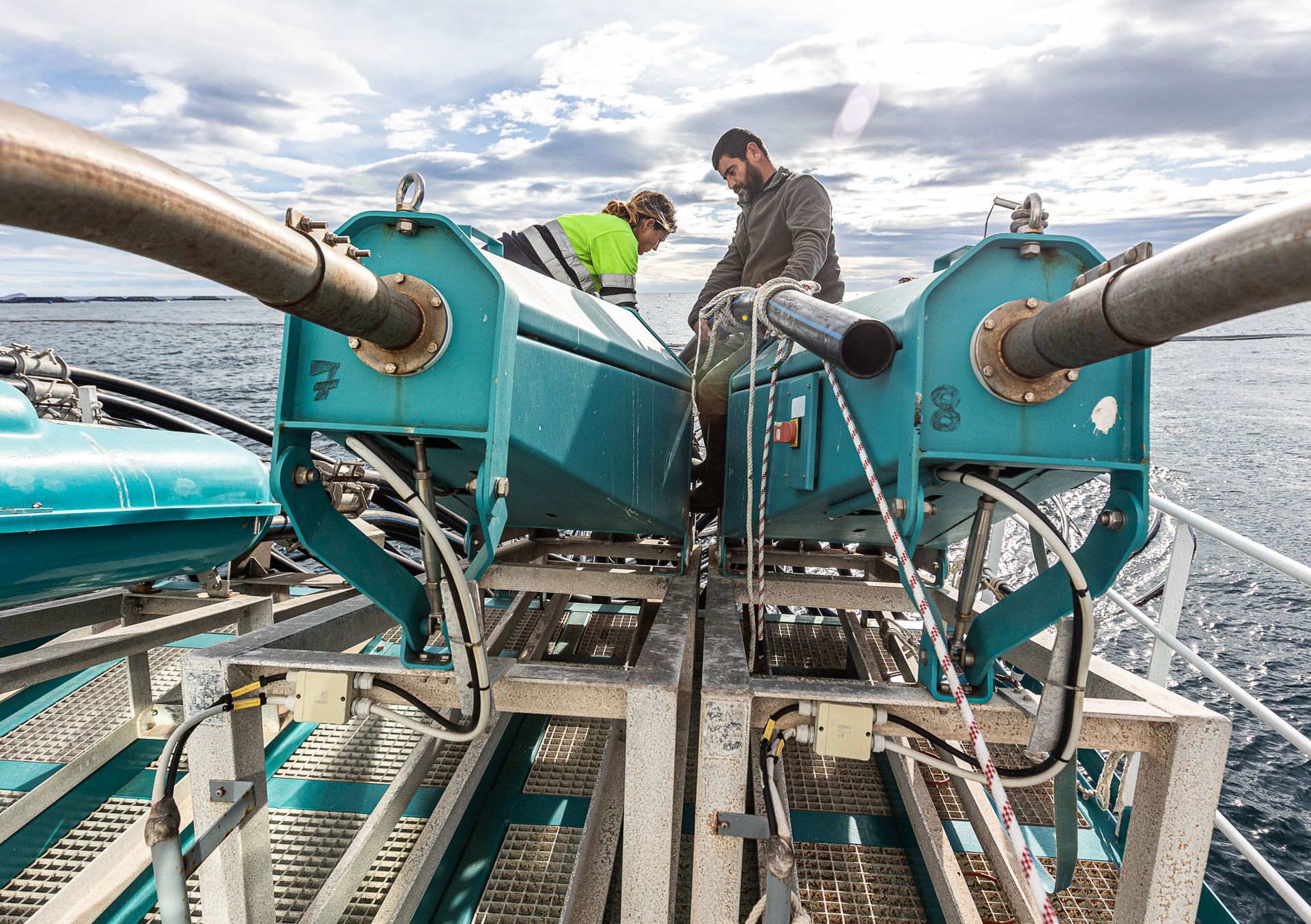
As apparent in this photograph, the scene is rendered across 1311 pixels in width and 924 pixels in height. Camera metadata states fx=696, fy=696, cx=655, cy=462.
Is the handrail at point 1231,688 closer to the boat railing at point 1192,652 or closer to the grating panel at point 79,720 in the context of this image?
the boat railing at point 1192,652

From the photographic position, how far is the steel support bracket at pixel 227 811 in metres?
1.65

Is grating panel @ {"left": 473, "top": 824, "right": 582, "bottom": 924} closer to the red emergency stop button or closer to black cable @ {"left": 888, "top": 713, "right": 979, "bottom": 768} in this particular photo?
black cable @ {"left": 888, "top": 713, "right": 979, "bottom": 768}

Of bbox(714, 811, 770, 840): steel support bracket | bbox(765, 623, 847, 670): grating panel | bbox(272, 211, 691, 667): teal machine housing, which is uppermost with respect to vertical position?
bbox(272, 211, 691, 667): teal machine housing

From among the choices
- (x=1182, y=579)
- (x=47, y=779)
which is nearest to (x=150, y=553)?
(x=47, y=779)

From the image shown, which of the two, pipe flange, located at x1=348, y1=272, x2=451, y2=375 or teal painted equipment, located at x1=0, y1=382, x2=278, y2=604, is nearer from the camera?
pipe flange, located at x1=348, y1=272, x2=451, y2=375

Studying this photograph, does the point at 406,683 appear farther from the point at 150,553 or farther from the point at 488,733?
the point at 150,553

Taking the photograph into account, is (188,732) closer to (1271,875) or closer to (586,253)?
(586,253)

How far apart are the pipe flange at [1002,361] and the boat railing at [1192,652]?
0.89m

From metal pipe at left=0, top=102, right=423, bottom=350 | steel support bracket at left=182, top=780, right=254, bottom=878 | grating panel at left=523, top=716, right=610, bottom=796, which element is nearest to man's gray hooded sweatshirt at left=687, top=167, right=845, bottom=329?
grating panel at left=523, top=716, right=610, bottom=796

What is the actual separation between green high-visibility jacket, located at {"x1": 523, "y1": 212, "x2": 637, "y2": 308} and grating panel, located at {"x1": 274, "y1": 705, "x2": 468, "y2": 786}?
208cm

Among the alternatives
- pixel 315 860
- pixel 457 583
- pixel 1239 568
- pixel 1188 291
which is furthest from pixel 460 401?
pixel 1239 568

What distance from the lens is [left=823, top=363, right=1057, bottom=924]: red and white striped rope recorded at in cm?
124

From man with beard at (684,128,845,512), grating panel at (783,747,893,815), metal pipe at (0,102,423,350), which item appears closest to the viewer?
metal pipe at (0,102,423,350)

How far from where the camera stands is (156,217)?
0.88m
